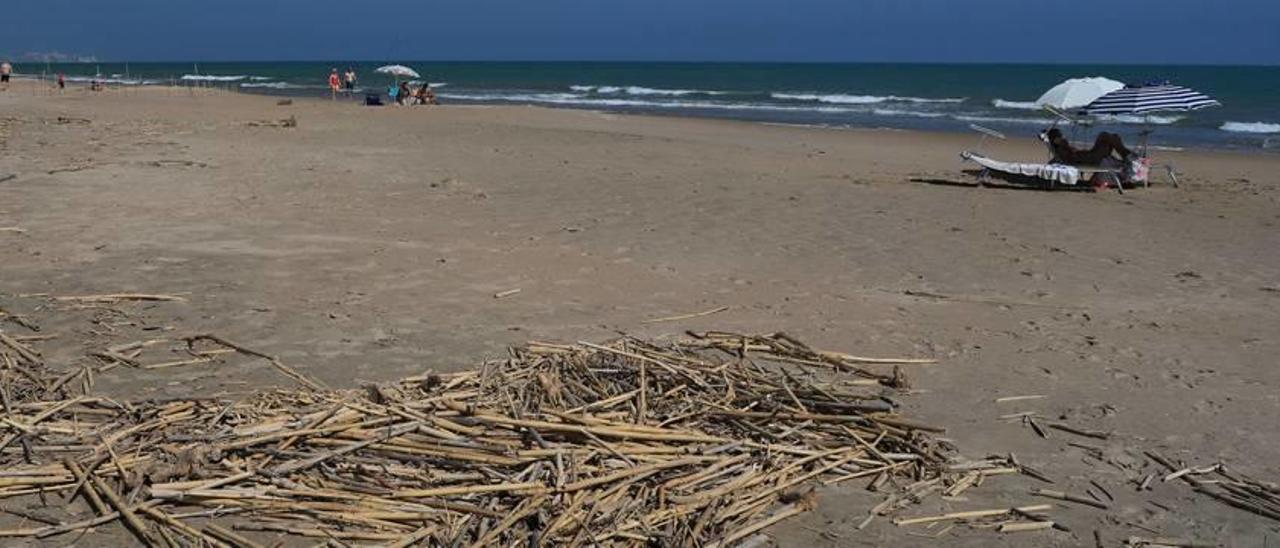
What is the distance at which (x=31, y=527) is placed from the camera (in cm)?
344

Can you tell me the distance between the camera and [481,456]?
3.75 metres

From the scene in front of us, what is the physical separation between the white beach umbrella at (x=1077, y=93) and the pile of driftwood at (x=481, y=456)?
10783 millimetres

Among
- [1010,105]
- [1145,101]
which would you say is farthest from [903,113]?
[1145,101]

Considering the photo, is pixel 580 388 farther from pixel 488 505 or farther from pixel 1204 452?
pixel 1204 452

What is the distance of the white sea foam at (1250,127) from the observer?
2802cm

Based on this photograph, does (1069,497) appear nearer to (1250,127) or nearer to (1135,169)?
(1135,169)

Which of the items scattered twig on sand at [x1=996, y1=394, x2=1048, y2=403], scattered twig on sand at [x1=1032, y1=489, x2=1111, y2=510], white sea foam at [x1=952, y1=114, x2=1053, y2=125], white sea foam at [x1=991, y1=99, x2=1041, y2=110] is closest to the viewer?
scattered twig on sand at [x1=1032, y1=489, x2=1111, y2=510]

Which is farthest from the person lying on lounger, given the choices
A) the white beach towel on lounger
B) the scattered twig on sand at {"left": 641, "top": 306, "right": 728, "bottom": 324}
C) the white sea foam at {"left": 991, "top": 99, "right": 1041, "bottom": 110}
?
the white sea foam at {"left": 991, "top": 99, "right": 1041, "bottom": 110}

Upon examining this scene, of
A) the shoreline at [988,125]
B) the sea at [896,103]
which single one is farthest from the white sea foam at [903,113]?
the shoreline at [988,125]

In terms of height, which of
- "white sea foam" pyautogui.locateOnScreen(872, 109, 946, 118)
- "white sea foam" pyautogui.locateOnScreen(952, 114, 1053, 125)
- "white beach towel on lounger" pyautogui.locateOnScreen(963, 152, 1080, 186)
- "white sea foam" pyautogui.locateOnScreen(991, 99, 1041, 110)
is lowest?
"white beach towel on lounger" pyautogui.locateOnScreen(963, 152, 1080, 186)

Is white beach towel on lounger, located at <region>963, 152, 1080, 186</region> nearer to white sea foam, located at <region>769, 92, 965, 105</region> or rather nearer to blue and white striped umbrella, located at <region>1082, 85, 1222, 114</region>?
blue and white striped umbrella, located at <region>1082, 85, 1222, 114</region>

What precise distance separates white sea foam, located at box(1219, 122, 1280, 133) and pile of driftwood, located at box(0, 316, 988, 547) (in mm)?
27797

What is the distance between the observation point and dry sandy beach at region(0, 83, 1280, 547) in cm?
475

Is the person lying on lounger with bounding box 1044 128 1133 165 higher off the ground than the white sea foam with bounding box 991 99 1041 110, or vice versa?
the white sea foam with bounding box 991 99 1041 110
